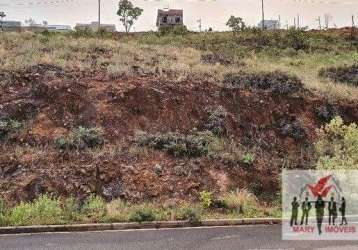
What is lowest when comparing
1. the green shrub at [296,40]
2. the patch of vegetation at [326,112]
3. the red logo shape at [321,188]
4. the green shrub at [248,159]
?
the red logo shape at [321,188]

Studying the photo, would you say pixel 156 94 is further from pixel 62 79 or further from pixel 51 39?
pixel 51 39

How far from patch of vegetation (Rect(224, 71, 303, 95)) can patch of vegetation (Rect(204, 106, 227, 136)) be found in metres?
2.21

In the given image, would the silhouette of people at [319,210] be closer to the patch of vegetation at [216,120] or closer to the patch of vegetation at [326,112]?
the patch of vegetation at [216,120]

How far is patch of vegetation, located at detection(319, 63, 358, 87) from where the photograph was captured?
26.4 metres

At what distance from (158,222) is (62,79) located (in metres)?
9.91

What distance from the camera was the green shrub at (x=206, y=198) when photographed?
1427 cm

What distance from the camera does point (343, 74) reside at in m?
27.6

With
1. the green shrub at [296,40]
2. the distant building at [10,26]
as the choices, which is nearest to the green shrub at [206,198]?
the green shrub at [296,40]

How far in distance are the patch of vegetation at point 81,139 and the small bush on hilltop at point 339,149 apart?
7616 millimetres

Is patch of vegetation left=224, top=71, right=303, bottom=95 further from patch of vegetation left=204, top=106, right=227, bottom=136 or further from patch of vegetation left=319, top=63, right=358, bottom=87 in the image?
patch of vegetation left=319, top=63, right=358, bottom=87

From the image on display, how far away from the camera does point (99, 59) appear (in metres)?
24.2

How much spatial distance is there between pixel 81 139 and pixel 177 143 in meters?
3.40

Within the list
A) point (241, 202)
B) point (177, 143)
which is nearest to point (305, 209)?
point (241, 202)

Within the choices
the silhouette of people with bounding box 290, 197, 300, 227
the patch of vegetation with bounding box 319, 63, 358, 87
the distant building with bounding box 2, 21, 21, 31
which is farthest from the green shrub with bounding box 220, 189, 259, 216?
the distant building with bounding box 2, 21, 21, 31
